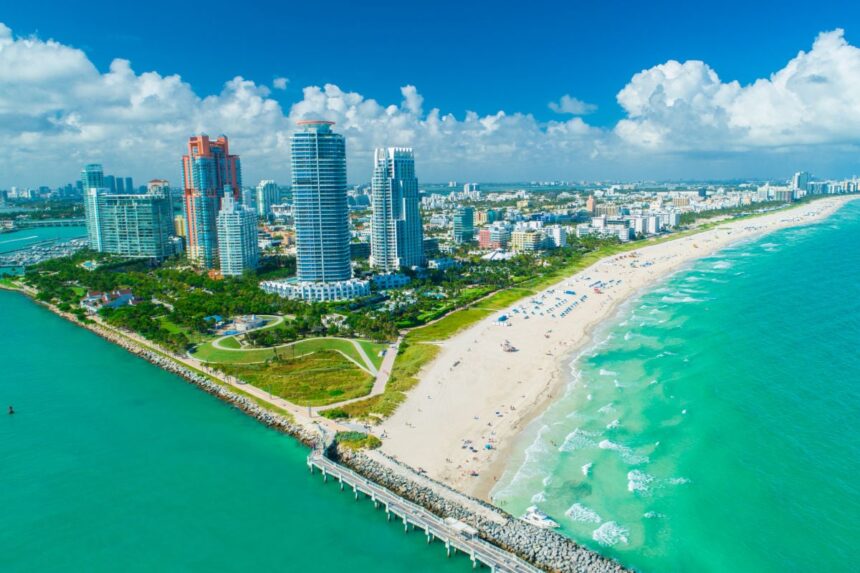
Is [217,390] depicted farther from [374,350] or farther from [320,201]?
[320,201]

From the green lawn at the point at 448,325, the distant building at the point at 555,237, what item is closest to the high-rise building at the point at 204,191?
the green lawn at the point at 448,325

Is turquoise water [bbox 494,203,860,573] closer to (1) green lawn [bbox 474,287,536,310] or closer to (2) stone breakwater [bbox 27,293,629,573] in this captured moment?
(2) stone breakwater [bbox 27,293,629,573]

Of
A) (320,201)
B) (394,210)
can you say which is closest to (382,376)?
(320,201)

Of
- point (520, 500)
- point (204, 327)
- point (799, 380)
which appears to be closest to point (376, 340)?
point (204, 327)

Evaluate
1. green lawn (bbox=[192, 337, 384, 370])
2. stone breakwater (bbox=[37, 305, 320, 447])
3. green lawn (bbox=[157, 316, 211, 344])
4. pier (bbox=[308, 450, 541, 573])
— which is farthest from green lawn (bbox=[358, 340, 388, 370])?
pier (bbox=[308, 450, 541, 573])

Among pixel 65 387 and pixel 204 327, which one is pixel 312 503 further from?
pixel 204 327
